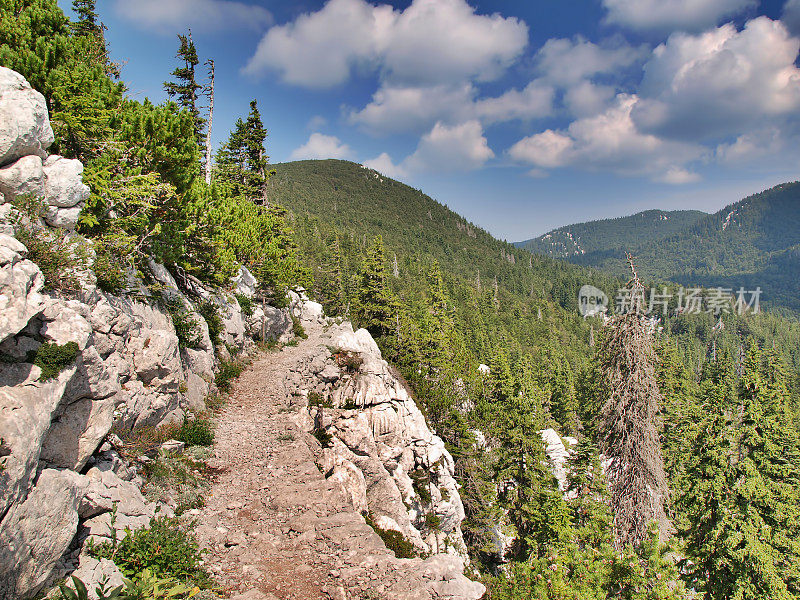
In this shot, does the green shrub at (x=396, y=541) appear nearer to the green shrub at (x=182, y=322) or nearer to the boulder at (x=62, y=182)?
the green shrub at (x=182, y=322)

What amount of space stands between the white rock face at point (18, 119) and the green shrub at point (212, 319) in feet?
34.8

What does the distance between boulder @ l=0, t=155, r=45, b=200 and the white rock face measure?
0.24 meters

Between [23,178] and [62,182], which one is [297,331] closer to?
[62,182]

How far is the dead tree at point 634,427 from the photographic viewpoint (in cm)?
1447

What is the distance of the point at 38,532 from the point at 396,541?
338 inches

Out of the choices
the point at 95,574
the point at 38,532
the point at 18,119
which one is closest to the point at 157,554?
the point at 95,574

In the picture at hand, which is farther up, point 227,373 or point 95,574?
point 227,373

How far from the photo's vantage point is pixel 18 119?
821cm

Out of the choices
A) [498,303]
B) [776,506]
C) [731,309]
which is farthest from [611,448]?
[731,309]

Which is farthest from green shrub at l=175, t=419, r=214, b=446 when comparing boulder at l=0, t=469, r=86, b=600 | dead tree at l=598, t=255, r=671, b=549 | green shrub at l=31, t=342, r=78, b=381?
dead tree at l=598, t=255, r=671, b=549

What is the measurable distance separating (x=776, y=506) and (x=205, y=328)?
23.9 meters

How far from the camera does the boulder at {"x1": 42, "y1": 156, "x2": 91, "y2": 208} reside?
9117mm

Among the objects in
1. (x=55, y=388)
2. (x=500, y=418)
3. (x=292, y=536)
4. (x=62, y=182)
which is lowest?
(x=500, y=418)
